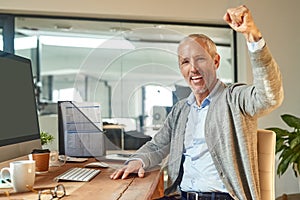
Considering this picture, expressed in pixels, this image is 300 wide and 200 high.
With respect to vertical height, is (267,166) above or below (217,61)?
below

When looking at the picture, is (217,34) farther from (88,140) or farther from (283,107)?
(88,140)

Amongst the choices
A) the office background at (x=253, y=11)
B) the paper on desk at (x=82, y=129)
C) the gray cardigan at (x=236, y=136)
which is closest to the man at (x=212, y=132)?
the gray cardigan at (x=236, y=136)

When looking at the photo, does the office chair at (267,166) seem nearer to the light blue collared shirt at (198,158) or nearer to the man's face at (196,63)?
the light blue collared shirt at (198,158)

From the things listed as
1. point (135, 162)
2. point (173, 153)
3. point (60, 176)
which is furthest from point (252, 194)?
point (60, 176)

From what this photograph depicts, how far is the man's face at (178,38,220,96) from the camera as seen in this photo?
1.47 m

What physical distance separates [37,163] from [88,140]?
330 mm

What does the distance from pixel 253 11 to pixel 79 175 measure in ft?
8.22

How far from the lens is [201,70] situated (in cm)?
150

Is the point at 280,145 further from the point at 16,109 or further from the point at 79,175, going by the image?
the point at 16,109

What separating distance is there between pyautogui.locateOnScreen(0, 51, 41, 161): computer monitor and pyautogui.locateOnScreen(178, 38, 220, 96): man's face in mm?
723

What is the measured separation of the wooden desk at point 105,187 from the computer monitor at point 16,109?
119mm

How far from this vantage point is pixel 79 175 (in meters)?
1.48

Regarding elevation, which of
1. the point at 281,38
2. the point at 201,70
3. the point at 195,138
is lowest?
the point at 195,138

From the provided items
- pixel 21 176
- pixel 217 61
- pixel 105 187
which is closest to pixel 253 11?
pixel 217 61
